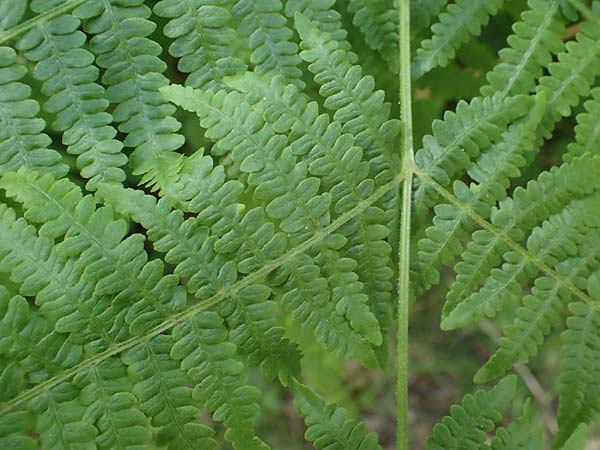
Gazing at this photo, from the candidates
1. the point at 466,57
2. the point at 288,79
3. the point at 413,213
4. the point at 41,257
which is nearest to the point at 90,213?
the point at 41,257

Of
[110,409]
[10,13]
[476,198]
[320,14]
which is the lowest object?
[110,409]

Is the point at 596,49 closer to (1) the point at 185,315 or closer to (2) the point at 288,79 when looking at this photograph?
(2) the point at 288,79

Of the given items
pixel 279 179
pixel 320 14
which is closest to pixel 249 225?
pixel 279 179

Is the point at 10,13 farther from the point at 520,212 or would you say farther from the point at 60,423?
the point at 520,212

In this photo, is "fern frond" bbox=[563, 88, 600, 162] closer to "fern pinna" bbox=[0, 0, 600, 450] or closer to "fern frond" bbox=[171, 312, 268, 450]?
"fern pinna" bbox=[0, 0, 600, 450]

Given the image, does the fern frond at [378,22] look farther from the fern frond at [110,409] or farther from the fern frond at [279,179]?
the fern frond at [110,409]

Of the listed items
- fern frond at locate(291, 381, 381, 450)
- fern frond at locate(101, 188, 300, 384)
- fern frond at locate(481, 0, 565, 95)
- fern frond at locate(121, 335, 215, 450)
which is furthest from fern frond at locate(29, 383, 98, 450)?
fern frond at locate(481, 0, 565, 95)

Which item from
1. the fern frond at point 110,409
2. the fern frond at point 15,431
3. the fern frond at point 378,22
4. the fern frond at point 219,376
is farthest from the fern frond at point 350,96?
the fern frond at point 15,431

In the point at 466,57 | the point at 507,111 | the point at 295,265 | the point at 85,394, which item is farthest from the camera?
the point at 466,57

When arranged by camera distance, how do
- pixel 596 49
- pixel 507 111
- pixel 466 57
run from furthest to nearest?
pixel 466 57 < pixel 596 49 < pixel 507 111
